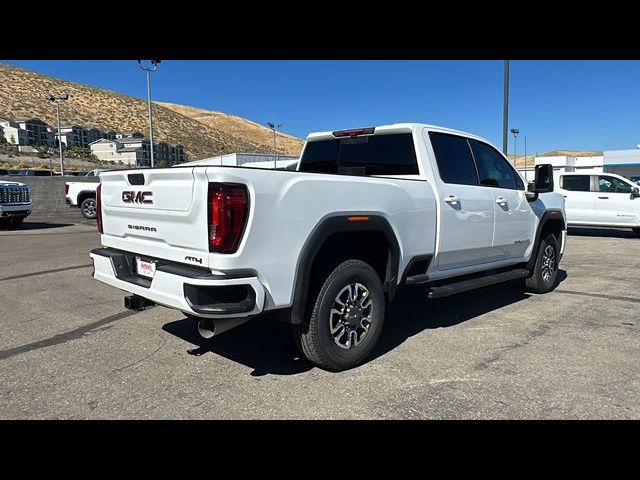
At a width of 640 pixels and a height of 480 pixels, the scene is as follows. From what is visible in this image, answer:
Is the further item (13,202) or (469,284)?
(13,202)

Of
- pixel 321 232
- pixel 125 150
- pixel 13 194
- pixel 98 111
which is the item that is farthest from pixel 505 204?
pixel 98 111

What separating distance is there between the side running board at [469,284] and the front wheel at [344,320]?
677 millimetres

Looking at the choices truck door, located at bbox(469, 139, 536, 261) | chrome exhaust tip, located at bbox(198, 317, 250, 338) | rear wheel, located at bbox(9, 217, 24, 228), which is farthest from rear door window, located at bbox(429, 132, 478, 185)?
rear wheel, located at bbox(9, 217, 24, 228)

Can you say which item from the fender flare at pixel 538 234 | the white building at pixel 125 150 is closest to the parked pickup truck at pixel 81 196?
the fender flare at pixel 538 234

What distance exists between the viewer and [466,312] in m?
5.62

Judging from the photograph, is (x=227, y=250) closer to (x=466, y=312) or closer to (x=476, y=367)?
(x=476, y=367)

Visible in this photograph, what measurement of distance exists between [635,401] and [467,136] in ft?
10.1

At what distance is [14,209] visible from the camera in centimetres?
1470

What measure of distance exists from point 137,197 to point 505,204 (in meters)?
3.96

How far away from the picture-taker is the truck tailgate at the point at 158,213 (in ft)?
10.4

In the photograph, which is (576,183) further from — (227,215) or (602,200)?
(227,215)

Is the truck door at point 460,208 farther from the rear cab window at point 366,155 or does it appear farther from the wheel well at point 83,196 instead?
the wheel well at point 83,196

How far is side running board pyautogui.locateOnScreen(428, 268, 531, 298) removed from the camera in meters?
4.48
